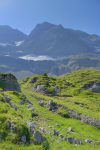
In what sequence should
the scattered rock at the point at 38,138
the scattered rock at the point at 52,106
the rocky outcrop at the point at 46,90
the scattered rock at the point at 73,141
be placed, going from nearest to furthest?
the scattered rock at the point at 38,138 < the scattered rock at the point at 73,141 < the scattered rock at the point at 52,106 < the rocky outcrop at the point at 46,90

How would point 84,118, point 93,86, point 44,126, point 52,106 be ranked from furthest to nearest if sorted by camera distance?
point 93,86
point 52,106
point 84,118
point 44,126

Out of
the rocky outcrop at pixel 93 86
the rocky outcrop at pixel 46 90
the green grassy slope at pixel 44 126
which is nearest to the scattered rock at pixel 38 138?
the green grassy slope at pixel 44 126

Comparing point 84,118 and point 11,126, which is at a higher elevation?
point 11,126

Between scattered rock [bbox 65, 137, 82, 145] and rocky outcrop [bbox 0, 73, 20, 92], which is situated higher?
rocky outcrop [bbox 0, 73, 20, 92]

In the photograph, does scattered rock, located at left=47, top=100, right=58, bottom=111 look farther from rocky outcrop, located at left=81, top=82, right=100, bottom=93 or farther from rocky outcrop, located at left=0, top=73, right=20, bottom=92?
rocky outcrop, located at left=81, top=82, right=100, bottom=93

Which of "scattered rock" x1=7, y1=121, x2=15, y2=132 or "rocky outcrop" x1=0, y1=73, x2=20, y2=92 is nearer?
"scattered rock" x1=7, y1=121, x2=15, y2=132

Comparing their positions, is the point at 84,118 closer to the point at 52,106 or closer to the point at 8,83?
the point at 52,106

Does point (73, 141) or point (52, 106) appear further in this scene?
point (52, 106)

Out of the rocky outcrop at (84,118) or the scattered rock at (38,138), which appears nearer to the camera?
the scattered rock at (38,138)

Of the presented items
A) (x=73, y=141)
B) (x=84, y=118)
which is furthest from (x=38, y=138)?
(x=84, y=118)


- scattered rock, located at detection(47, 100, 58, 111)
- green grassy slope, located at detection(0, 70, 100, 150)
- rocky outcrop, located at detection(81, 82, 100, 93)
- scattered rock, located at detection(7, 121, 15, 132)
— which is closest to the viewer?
green grassy slope, located at detection(0, 70, 100, 150)

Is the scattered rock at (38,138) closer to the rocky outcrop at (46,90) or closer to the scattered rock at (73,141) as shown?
the scattered rock at (73,141)

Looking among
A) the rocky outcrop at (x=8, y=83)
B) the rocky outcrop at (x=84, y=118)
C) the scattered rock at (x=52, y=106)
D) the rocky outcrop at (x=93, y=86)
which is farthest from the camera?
the rocky outcrop at (x=93, y=86)

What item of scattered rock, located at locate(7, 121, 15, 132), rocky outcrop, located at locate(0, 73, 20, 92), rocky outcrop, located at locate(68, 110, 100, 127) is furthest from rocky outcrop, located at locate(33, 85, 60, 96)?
scattered rock, located at locate(7, 121, 15, 132)
